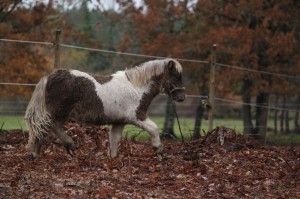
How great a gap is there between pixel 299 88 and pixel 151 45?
4681 mm

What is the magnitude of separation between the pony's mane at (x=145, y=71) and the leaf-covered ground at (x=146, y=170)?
1056 mm

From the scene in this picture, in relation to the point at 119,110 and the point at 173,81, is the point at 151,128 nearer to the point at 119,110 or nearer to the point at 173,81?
the point at 119,110

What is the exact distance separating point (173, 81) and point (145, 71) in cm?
46

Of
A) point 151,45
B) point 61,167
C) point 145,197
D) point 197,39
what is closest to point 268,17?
point 197,39

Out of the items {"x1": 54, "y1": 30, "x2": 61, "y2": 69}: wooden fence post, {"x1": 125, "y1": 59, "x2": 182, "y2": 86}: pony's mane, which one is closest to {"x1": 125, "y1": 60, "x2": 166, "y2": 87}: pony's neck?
{"x1": 125, "y1": 59, "x2": 182, "y2": 86}: pony's mane

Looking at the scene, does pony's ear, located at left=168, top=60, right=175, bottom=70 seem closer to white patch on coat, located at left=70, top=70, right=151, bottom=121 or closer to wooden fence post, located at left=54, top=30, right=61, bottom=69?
white patch on coat, located at left=70, top=70, right=151, bottom=121

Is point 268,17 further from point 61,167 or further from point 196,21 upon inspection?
point 61,167

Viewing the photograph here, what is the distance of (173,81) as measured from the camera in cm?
879

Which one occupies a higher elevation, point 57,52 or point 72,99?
point 57,52

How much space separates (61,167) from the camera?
761cm

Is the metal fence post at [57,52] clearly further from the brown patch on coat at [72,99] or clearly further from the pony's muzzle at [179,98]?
the pony's muzzle at [179,98]

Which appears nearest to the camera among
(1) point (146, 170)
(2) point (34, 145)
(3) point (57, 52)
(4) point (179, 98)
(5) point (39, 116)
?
(1) point (146, 170)

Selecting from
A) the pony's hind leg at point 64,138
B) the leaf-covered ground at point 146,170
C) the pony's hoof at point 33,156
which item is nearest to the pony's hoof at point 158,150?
the leaf-covered ground at point 146,170

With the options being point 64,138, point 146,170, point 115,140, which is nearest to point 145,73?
point 115,140
